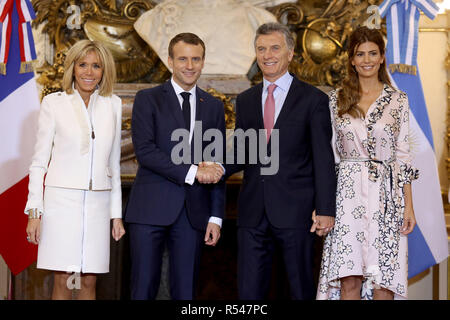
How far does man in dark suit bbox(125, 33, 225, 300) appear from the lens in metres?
3.16

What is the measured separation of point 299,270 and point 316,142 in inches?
26.1

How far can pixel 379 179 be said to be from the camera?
3.29 meters

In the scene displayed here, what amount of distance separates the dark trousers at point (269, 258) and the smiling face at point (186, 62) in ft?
2.70

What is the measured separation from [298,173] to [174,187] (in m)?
0.65

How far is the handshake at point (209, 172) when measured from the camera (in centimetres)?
318

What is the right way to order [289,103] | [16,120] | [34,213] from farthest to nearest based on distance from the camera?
[16,120] < [289,103] < [34,213]

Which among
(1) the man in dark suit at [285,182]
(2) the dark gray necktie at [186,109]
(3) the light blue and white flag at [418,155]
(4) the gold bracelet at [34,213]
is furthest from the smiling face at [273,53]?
(4) the gold bracelet at [34,213]

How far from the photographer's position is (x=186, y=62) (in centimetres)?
325

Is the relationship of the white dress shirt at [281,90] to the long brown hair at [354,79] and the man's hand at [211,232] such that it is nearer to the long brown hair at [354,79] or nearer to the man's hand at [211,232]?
the long brown hair at [354,79]

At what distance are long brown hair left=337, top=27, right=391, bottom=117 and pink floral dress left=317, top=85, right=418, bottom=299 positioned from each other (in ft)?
0.18

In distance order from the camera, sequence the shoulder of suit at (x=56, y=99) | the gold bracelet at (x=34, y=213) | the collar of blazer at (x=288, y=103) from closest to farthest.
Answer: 1. the gold bracelet at (x=34, y=213)
2. the shoulder of suit at (x=56, y=99)
3. the collar of blazer at (x=288, y=103)

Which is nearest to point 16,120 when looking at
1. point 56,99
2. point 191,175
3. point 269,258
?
point 56,99

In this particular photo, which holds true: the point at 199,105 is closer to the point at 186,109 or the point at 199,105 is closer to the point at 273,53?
the point at 186,109
